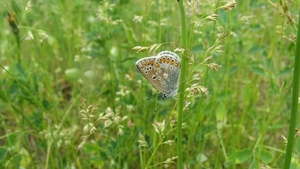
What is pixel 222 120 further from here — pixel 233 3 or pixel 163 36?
pixel 233 3

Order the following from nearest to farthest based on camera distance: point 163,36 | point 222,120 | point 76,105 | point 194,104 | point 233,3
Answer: point 233,3 → point 222,120 → point 194,104 → point 163,36 → point 76,105

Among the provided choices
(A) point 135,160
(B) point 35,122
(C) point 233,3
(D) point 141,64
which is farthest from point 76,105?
(C) point 233,3

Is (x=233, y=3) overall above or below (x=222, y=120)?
above

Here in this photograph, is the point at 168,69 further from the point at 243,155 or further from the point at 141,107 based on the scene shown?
the point at 141,107

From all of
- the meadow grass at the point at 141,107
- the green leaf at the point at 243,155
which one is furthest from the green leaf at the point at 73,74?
the green leaf at the point at 243,155

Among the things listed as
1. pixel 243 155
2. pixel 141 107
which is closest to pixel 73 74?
pixel 141 107

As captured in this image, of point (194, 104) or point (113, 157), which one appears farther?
point (194, 104)

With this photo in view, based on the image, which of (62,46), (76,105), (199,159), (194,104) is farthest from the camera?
(62,46)

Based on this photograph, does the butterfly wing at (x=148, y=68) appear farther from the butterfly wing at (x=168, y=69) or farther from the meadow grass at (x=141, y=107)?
the meadow grass at (x=141, y=107)
